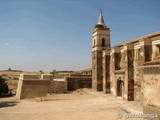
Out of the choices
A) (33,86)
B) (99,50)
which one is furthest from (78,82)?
(33,86)

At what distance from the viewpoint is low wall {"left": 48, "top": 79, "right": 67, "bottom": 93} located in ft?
92.9

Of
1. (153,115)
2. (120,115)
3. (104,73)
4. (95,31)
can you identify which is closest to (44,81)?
(104,73)

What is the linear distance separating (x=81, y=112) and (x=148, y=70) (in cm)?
599

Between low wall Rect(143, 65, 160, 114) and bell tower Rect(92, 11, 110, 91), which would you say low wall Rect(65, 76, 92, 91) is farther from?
low wall Rect(143, 65, 160, 114)

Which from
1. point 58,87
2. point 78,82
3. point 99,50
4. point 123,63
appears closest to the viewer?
point 123,63

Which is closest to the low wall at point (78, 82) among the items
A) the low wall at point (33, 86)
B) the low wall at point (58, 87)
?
the low wall at point (58, 87)

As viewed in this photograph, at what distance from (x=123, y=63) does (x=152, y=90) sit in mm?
9978

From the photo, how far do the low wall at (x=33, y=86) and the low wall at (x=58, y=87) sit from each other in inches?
46.9

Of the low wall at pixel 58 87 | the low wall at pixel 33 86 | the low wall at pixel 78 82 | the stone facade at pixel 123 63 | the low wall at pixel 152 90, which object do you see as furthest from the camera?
the low wall at pixel 78 82

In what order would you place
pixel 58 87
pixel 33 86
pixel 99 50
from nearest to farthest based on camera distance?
pixel 33 86
pixel 99 50
pixel 58 87

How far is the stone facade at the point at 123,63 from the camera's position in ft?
59.1

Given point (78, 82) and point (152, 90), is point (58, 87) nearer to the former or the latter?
point (78, 82)

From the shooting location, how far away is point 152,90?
13.1 meters

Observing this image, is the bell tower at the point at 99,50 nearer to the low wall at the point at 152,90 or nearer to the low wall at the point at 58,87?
the low wall at the point at 58,87
